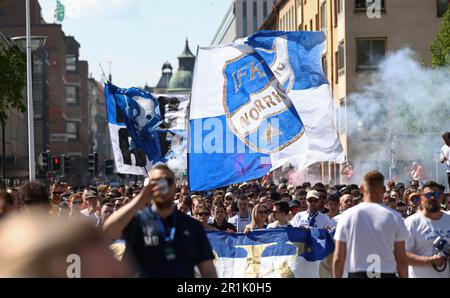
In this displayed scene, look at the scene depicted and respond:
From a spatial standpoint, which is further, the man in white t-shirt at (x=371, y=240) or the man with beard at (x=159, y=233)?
the man in white t-shirt at (x=371, y=240)

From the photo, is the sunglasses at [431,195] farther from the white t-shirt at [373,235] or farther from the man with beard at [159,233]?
the man with beard at [159,233]

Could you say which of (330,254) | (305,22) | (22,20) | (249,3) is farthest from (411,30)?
(249,3)

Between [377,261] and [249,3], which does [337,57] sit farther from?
[249,3]

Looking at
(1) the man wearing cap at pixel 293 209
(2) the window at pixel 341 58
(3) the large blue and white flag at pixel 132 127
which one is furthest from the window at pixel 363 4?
(1) the man wearing cap at pixel 293 209

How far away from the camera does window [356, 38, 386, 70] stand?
2179 inches

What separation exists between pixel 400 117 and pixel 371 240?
40.2 meters

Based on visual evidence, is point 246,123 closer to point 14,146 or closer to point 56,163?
point 56,163

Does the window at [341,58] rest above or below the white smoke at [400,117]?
above

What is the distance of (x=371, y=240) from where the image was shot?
9.07 meters

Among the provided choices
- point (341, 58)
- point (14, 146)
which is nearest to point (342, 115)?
point (341, 58)

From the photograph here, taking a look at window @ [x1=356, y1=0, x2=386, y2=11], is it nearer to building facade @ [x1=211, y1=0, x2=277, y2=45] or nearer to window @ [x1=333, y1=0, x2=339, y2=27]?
window @ [x1=333, y1=0, x2=339, y2=27]

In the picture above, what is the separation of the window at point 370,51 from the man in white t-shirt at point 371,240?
153ft

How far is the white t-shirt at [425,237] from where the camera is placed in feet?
32.9

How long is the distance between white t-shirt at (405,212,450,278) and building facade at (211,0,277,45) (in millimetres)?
142180
